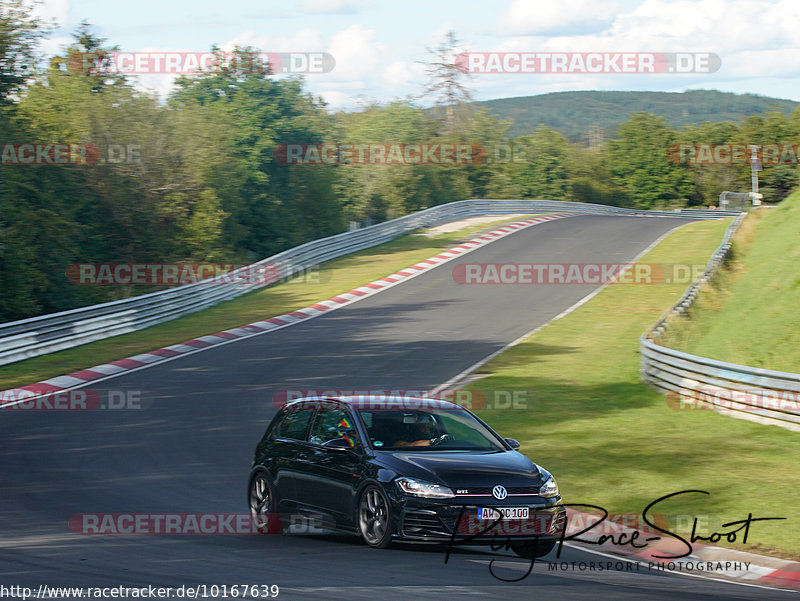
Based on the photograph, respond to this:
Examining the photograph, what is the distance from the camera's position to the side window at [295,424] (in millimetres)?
10289

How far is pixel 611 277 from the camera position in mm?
34875

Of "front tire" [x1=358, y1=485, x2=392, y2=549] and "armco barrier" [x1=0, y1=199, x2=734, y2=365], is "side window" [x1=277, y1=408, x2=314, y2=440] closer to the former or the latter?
"front tire" [x1=358, y1=485, x2=392, y2=549]

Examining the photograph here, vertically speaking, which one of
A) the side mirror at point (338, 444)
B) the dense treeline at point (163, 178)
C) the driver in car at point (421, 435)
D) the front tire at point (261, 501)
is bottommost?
the front tire at point (261, 501)

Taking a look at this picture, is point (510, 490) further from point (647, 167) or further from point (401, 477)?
point (647, 167)

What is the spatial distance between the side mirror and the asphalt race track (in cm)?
90

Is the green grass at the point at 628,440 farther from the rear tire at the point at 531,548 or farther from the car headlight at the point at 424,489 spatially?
the car headlight at the point at 424,489

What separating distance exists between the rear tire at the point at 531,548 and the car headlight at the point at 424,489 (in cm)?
82

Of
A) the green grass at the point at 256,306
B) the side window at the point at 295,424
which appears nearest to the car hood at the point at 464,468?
the side window at the point at 295,424

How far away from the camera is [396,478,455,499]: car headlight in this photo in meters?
8.53

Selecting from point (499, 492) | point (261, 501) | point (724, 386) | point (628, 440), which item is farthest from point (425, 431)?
point (724, 386)

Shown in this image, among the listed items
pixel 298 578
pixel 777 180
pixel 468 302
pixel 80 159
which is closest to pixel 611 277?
pixel 468 302

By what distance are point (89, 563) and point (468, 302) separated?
929 inches

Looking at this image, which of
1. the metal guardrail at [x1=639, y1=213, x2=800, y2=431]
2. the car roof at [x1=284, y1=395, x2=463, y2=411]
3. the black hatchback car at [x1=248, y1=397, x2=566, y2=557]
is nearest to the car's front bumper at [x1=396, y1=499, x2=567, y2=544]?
the black hatchback car at [x1=248, y1=397, x2=566, y2=557]

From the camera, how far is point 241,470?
13227 millimetres
